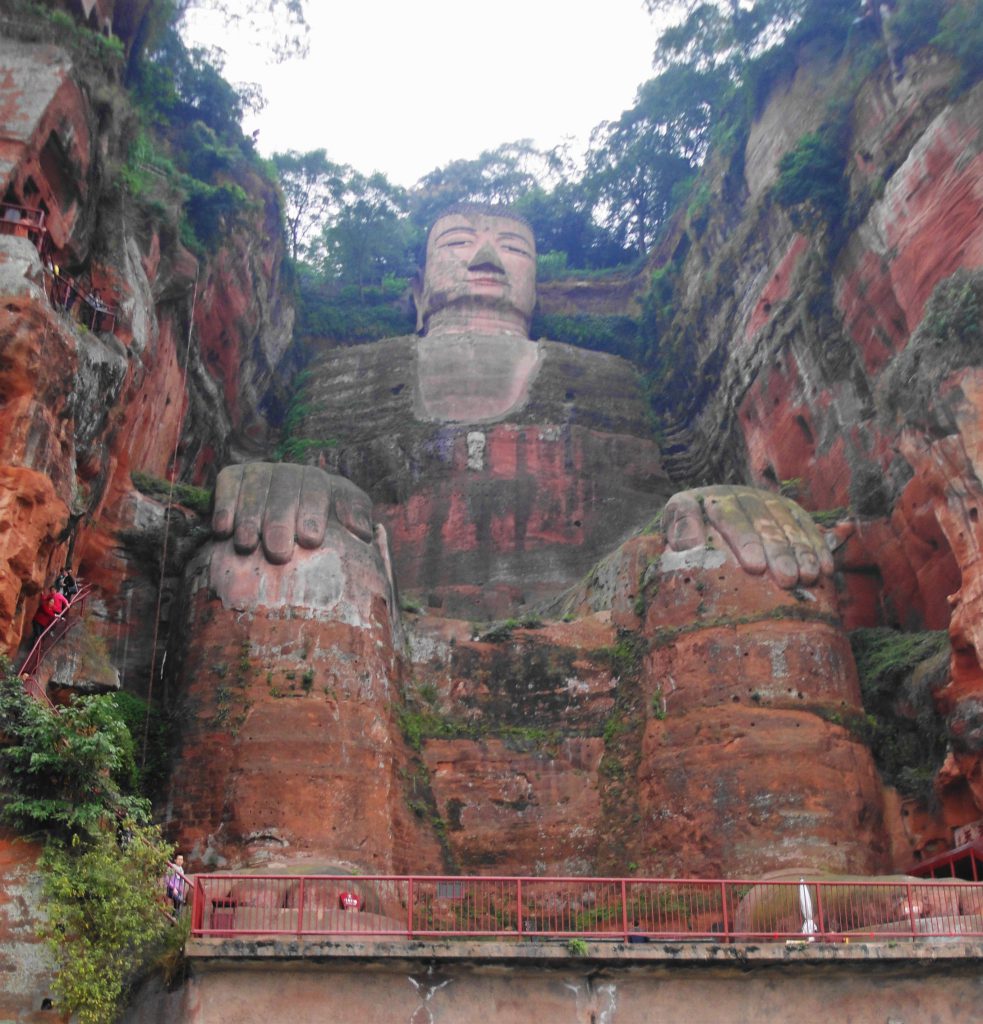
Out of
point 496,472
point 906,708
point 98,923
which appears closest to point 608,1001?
point 98,923

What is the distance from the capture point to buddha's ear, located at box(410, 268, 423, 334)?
4194cm

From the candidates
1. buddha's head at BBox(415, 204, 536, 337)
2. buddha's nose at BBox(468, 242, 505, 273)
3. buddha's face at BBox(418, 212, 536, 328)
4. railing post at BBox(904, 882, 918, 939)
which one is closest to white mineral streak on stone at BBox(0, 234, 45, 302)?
railing post at BBox(904, 882, 918, 939)

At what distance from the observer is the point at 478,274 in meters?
41.1

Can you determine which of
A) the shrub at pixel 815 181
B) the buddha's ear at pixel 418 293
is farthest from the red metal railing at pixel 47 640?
the buddha's ear at pixel 418 293

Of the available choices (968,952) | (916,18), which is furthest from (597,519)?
(968,952)

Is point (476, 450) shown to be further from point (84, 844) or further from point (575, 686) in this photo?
point (84, 844)

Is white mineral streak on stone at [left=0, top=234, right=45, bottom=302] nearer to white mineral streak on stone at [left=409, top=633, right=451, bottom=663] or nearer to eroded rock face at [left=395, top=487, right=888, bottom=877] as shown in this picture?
white mineral streak on stone at [left=409, top=633, right=451, bottom=663]

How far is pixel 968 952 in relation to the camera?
15516 mm

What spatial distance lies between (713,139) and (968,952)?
2652 cm

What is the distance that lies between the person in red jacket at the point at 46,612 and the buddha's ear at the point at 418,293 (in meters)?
22.8

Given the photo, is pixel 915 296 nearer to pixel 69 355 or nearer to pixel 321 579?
pixel 321 579

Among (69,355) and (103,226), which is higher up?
(103,226)

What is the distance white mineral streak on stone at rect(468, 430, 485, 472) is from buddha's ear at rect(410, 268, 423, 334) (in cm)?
726

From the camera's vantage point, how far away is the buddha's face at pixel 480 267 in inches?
1607
